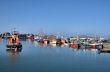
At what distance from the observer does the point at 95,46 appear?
63.2 metres

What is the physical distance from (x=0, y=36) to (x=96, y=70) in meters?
129

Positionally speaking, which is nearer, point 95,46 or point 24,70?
point 24,70

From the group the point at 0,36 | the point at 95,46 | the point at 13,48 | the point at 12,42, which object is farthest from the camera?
the point at 0,36

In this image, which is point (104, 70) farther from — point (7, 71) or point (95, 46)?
point (95, 46)

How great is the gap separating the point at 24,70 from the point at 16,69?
114 cm

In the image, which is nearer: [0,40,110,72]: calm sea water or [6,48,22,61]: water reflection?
[0,40,110,72]: calm sea water

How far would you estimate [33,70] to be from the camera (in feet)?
87.1

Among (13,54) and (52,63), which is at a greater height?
(13,54)

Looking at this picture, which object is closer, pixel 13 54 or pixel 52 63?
pixel 52 63

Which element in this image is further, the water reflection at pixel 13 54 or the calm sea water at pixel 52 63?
the water reflection at pixel 13 54

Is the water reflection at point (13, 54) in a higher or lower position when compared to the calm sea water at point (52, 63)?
higher

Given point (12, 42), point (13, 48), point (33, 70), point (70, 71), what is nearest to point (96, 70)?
point (70, 71)

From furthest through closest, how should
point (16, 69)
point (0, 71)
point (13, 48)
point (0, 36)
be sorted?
point (0, 36) → point (13, 48) → point (16, 69) → point (0, 71)

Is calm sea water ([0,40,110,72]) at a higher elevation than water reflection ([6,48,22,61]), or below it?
below
